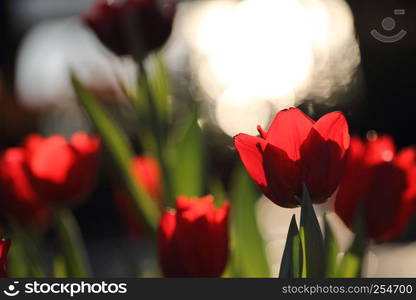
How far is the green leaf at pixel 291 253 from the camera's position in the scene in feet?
1.13

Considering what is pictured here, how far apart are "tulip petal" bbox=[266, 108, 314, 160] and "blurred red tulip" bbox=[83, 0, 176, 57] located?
0.18 meters

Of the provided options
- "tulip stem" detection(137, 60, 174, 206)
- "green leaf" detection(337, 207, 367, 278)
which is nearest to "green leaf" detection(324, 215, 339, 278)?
"green leaf" detection(337, 207, 367, 278)

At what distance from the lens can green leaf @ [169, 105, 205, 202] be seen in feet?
1.67

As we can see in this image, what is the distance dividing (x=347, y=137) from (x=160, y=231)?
102mm

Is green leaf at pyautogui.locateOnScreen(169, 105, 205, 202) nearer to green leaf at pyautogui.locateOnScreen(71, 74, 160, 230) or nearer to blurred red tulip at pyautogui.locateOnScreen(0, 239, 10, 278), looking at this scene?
green leaf at pyautogui.locateOnScreen(71, 74, 160, 230)

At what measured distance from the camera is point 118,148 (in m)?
0.49

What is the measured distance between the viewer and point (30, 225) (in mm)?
545

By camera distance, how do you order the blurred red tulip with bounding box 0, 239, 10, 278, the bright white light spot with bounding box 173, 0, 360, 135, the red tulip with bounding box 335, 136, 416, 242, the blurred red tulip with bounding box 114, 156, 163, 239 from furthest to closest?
the bright white light spot with bounding box 173, 0, 360, 135
the blurred red tulip with bounding box 114, 156, 163, 239
the red tulip with bounding box 335, 136, 416, 242
the blurred red tulip with bounding box 0, 239, 10, 278

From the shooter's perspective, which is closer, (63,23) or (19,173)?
(19,173)

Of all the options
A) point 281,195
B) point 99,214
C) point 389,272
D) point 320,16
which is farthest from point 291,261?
point 99,214

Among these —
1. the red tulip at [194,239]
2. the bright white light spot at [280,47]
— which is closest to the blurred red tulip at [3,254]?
the red tulip at [194,239]

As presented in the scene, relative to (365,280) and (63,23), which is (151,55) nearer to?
(365,280)

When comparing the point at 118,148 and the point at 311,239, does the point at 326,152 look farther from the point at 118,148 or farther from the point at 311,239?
the point at 118,148

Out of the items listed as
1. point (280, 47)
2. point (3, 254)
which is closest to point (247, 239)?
point (3, 254)
